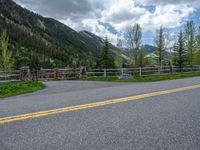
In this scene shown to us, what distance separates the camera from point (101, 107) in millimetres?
6105

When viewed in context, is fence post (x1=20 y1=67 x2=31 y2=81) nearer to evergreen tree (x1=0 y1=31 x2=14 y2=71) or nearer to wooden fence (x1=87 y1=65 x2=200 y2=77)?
wooden fence (x1=87 y1=65 x2=200 y2=77)

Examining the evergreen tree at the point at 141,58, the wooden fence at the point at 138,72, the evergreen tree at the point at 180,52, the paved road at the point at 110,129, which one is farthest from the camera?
the evergreen tree at the point at 141,58

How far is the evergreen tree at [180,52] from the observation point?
42.1m

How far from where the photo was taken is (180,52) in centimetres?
4250

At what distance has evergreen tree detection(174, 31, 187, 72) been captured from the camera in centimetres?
4207

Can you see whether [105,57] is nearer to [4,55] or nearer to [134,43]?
[134,43]

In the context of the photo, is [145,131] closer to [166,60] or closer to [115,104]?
[115,104]

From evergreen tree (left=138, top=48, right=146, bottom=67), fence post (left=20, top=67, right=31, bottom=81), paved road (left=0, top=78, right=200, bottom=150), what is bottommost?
paved road (left=0, top=78, right=200, bottom=150)

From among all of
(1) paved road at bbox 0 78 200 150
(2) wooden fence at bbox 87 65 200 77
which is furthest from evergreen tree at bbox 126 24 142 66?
(1) paved road at bbox 0 78 200 150

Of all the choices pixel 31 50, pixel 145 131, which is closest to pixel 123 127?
pixel 145 131

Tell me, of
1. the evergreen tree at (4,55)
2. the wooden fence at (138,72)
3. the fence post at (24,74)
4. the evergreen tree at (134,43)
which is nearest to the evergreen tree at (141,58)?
the evergreen tree at (134,43)

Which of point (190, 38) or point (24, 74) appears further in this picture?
point (190, 38)

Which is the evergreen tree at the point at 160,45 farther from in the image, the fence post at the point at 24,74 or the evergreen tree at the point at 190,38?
the fence post at the point at 24,74

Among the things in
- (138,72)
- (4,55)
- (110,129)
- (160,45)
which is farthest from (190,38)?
(110,129)
